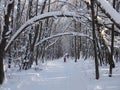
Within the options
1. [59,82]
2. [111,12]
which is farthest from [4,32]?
[111,12]

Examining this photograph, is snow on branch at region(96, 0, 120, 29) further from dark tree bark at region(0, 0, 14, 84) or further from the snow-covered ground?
dark tree bark at region(0, 0, 14, 84)

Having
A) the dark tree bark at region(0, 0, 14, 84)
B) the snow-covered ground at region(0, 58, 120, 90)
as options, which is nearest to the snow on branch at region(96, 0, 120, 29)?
the snow-covered ground at region(0, 58, 120, 90)

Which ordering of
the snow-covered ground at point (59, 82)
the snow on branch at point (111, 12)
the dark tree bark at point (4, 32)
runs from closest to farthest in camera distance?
the snow on branch at point (111, 12)
the snow-covered ground at point (59, 82)
the dark tree bark at point (4, 32)

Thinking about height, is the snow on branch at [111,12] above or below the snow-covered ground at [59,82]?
above

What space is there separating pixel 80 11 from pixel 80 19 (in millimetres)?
897

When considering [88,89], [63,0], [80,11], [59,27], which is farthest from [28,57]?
[59,27]

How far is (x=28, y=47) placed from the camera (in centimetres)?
3034

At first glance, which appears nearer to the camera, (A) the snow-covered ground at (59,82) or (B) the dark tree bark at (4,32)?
(A) the snow-covered ground at (59,82)

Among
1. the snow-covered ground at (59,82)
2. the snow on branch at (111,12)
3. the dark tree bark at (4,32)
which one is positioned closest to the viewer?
the snow on branch at (111,12)

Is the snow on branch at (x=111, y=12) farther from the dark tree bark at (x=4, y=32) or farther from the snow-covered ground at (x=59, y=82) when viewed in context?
the dark tree bark at (x=4, y=32)

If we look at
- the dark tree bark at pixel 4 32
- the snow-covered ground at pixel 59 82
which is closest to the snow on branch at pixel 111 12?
the snow-covered ground at pixel 59 82

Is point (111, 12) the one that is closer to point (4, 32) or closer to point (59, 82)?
point (4, 32)

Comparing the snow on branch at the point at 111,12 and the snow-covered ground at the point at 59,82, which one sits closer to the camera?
the snow on branch at the point at 111,12

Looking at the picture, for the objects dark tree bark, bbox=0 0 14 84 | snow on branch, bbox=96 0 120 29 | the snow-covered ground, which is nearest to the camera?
snow on branch, bbox=96 0 120 29
